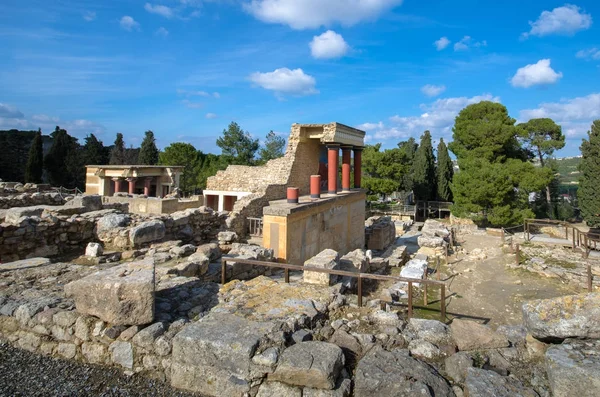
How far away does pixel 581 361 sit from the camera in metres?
2.94

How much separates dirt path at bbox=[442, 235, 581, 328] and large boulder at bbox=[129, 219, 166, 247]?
22.5ft

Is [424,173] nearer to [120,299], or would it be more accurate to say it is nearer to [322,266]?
[322,266]

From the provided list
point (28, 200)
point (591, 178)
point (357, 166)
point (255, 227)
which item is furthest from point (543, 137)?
point (28, 200)

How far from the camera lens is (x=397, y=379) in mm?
3072

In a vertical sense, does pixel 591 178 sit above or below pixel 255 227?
above

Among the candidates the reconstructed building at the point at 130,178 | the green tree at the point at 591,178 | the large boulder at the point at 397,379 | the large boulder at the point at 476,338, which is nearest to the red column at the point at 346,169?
the large boulder at the point at 476,338

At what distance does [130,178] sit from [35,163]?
13158 millimetres

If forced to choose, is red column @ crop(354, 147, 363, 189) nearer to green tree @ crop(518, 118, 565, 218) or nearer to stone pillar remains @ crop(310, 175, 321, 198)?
stone pillar remains @ crop(310, 175, 321, 198)

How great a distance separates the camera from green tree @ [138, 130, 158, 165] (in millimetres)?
42312

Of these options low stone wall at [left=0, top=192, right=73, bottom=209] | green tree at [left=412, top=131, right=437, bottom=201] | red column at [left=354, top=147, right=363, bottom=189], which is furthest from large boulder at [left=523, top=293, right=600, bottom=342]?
green tree at [left=412, top=131, right=437, bottom=201]

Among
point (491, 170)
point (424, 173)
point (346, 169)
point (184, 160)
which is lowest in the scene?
point (346, 169)

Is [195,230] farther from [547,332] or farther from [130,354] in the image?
[547,332]

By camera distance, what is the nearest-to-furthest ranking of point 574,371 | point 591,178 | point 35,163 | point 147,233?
point 574,371, point 147,233, point 591,178, point 35,163

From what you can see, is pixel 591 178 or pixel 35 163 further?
pixel 35 163
